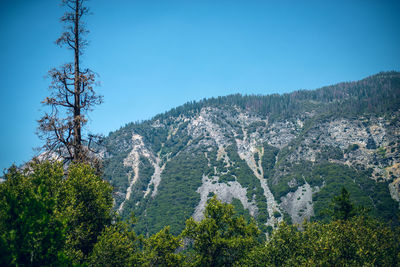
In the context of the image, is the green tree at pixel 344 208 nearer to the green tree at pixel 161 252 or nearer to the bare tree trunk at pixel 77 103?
the green tree at pixel 161 252

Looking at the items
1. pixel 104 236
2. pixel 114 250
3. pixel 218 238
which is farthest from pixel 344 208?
pixel 104 236

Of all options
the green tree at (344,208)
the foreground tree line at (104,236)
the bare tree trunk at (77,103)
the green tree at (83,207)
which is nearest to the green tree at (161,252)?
the foreground tree line at (104,236)

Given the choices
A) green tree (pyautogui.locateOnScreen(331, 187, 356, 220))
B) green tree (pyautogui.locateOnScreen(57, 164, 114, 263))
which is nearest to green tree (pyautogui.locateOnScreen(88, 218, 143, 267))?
green tree (pyautogui.locateOnScreen(57, 164, 114, 263))

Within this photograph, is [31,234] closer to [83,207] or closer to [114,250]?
[83,207]

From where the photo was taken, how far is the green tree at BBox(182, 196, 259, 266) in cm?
2793

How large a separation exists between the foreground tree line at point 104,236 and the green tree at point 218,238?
3.7 inches

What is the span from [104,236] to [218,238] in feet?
40.4

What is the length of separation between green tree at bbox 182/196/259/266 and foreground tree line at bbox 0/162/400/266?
0.09m

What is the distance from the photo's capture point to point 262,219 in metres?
154

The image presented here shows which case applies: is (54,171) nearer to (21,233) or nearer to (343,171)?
(21,233)

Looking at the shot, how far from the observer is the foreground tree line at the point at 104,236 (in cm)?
1303

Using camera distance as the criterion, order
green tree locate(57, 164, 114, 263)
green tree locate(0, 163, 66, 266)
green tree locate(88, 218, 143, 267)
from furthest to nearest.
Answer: green tree locate(88, 218, 143, 267) < green tree locate(57, 164, 114, 263) < green tree locate(0, 163, 66, 266)

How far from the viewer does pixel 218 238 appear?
2778 cm

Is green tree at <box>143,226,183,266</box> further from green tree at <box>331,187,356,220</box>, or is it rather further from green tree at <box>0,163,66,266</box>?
green tree at <box>331,187,356,220</box>
